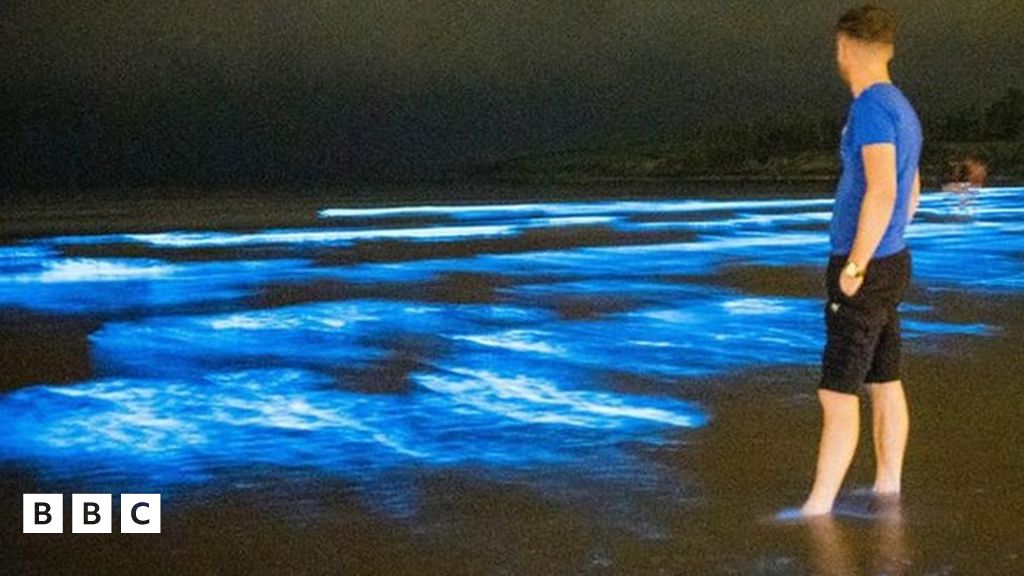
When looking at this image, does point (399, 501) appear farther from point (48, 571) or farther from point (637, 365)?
point (637, 365)

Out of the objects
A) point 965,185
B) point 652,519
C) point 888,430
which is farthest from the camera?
point 965,185

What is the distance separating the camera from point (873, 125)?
188 inches

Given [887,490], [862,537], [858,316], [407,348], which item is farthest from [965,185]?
[862,537]

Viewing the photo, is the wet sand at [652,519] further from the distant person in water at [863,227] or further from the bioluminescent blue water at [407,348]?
the distant person in water at [863,227]

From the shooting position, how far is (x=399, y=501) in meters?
5.33

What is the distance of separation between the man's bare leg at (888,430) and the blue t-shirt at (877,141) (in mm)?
610

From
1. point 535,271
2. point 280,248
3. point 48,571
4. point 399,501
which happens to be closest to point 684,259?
point 535,271

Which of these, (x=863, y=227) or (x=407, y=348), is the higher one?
(x=863, y=227)

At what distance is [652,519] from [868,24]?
1.92m

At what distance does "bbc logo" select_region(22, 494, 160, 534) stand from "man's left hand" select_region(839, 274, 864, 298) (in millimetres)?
2561

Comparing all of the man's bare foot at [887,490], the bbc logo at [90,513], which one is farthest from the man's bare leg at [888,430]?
the bbc logo at [90,513]

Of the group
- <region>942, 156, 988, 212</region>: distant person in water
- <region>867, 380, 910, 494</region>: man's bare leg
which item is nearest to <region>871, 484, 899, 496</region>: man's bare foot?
<region>867, 380, 910, 494</region>: man's bare leg

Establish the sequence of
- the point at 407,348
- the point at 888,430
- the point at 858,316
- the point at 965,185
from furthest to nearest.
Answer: the point at 965,185, the point at 407,348, the point at 888,430, the point at 858,316

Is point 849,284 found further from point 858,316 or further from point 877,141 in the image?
point 877,141
